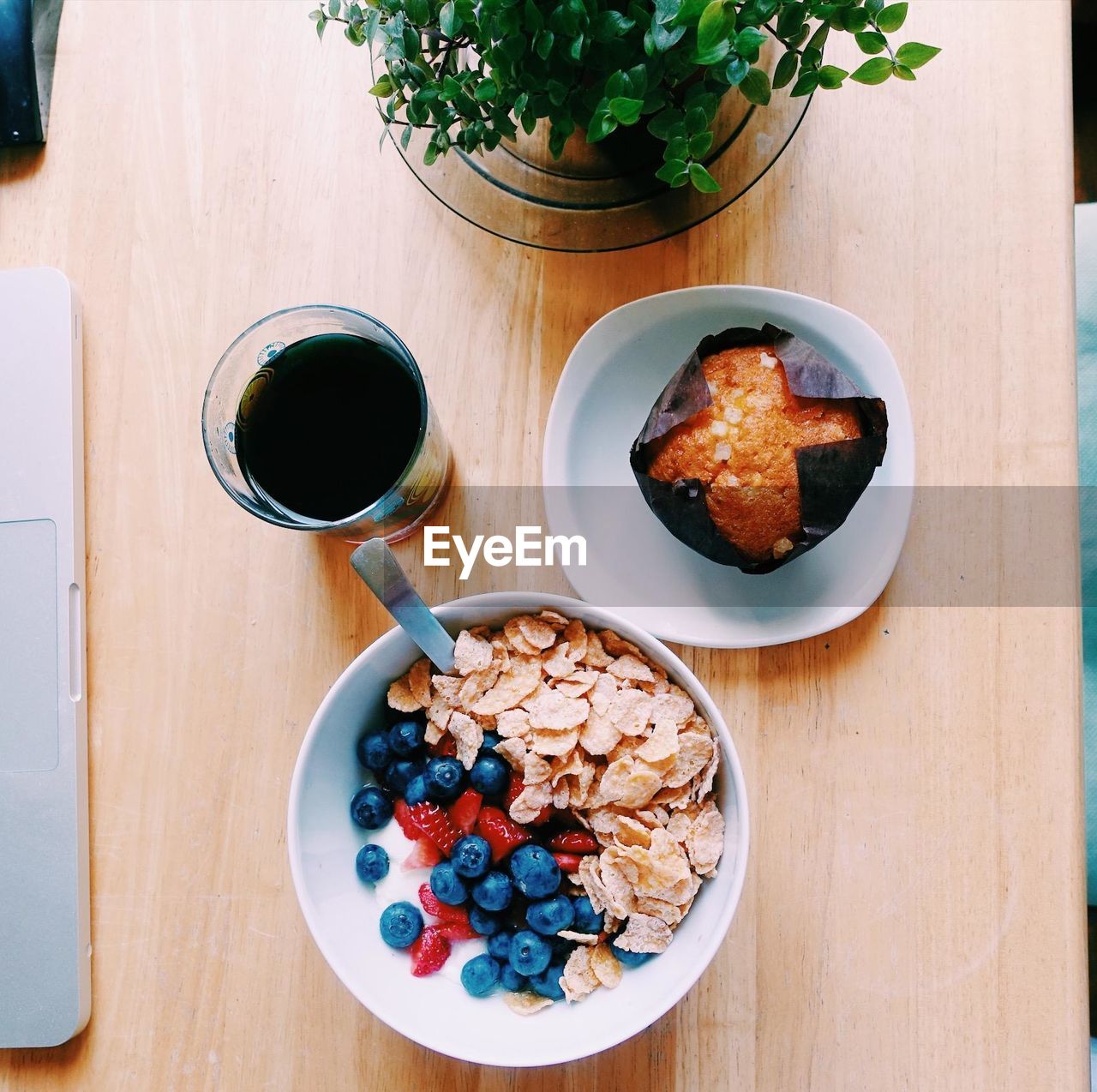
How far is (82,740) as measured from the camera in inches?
38.1

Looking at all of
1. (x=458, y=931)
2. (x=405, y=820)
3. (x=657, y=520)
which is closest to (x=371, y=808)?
(x=405, y=820)

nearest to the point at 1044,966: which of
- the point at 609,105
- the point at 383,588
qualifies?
the point at 383,588

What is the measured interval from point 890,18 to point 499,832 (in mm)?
735

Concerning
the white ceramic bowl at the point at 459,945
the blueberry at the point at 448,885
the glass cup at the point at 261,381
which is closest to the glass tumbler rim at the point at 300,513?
the glass cup at the point at 261,381

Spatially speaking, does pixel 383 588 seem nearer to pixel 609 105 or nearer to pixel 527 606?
pixel 527 606

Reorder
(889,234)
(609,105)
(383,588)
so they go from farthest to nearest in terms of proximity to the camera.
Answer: (889,234) < (383,588) < (609,105)

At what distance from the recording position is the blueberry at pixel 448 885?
85cm

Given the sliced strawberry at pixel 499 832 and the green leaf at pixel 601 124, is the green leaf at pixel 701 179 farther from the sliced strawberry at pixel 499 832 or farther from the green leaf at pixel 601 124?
the sliced strawberry at pixel 499 832

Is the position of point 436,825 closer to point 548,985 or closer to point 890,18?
point 548,985

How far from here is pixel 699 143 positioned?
75 centimetres

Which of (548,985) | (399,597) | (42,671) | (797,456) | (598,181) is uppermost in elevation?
(598,181)

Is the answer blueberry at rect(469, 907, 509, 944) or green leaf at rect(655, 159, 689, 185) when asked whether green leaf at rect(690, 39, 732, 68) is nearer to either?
green leaf at rect(655, 159, 689, 185)

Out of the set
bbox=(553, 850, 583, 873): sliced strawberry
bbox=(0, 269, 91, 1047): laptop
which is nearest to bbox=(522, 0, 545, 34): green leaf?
bbox=(0, 269, 91, 1047): laptop

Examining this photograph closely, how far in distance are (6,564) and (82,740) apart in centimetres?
19
